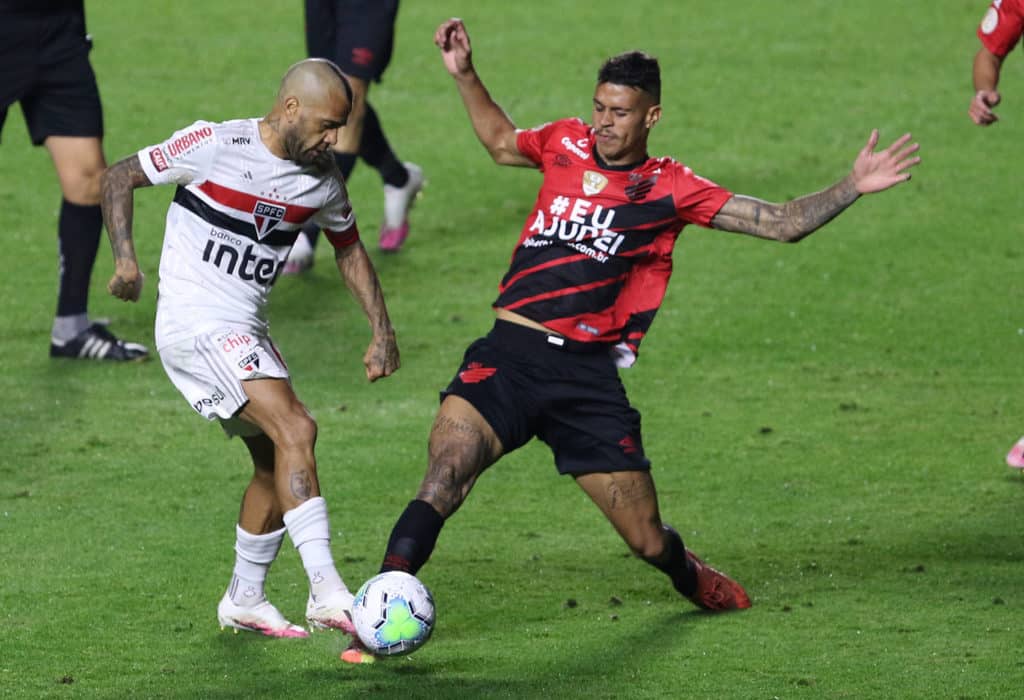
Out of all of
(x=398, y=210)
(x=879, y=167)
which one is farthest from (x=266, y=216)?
(x=398, y=210)

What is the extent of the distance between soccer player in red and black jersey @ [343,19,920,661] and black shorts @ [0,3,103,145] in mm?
3564

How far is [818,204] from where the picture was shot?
19.3ft

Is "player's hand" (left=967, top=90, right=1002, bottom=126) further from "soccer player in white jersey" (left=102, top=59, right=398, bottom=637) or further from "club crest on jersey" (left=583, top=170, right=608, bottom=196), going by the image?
"soccer player in white jersey" (left=102, top=59, right=398, bottom=637)

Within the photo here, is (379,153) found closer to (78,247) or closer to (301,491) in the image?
(78,247)

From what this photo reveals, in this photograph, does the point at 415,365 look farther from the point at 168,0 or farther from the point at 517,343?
the point at 168,0

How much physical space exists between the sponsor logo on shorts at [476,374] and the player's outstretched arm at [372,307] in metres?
0.26

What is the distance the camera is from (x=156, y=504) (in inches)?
290

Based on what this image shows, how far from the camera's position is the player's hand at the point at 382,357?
585 centimetres

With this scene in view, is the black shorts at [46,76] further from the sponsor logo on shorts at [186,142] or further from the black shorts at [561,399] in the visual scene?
the black shorts at [561,399]

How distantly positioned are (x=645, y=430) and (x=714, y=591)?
2279mm

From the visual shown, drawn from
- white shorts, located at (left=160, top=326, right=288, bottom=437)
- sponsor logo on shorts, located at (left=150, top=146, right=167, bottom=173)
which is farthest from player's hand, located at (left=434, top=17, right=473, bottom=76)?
white shorts, located at (left=160, top=326, right=288, bottom=437)

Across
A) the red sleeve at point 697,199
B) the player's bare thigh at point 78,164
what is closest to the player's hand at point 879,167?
the red sleeve at point 697,199

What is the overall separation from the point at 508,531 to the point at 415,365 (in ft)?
7.99

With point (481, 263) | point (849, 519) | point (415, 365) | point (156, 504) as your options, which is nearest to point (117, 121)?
point (481, 263)
